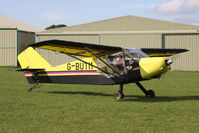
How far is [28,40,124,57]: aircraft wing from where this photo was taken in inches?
463

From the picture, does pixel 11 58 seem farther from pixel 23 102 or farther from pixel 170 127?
pixel 170 127

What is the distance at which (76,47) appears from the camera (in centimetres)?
1236

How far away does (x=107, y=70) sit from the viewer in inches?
510

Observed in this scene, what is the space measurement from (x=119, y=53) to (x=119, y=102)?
195 centimetres

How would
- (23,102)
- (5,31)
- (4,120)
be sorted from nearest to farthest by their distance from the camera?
(4,120) → (23,102) → (5,31)

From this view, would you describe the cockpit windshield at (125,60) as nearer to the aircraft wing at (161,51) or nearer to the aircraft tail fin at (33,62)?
the aircraft wing at (161,51)

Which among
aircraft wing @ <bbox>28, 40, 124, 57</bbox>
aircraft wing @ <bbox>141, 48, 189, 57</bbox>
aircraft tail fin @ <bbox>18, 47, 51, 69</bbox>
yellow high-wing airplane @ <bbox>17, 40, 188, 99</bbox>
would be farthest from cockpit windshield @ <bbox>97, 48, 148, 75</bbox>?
aircraft tail fin @ <bbox>18, 47, 51, 69</bbox>

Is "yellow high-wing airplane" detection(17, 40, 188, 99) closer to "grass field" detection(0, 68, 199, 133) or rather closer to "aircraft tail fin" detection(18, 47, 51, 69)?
"aircraft tail fin" detection(18, 47, 51, 69)

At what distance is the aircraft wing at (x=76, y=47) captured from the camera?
38.6ft

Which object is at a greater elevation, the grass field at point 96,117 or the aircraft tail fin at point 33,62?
the aircraft tail fin at point 33,62

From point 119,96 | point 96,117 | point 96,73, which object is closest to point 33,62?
point 96,73

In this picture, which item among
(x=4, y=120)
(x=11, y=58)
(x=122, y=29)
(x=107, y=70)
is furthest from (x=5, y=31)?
(x=4, y=120)

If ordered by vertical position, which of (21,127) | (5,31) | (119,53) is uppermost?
(5,31)

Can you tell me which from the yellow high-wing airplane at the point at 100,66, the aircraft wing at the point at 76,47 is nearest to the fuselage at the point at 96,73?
the yellow high-wing airplane at the point at 100,66
